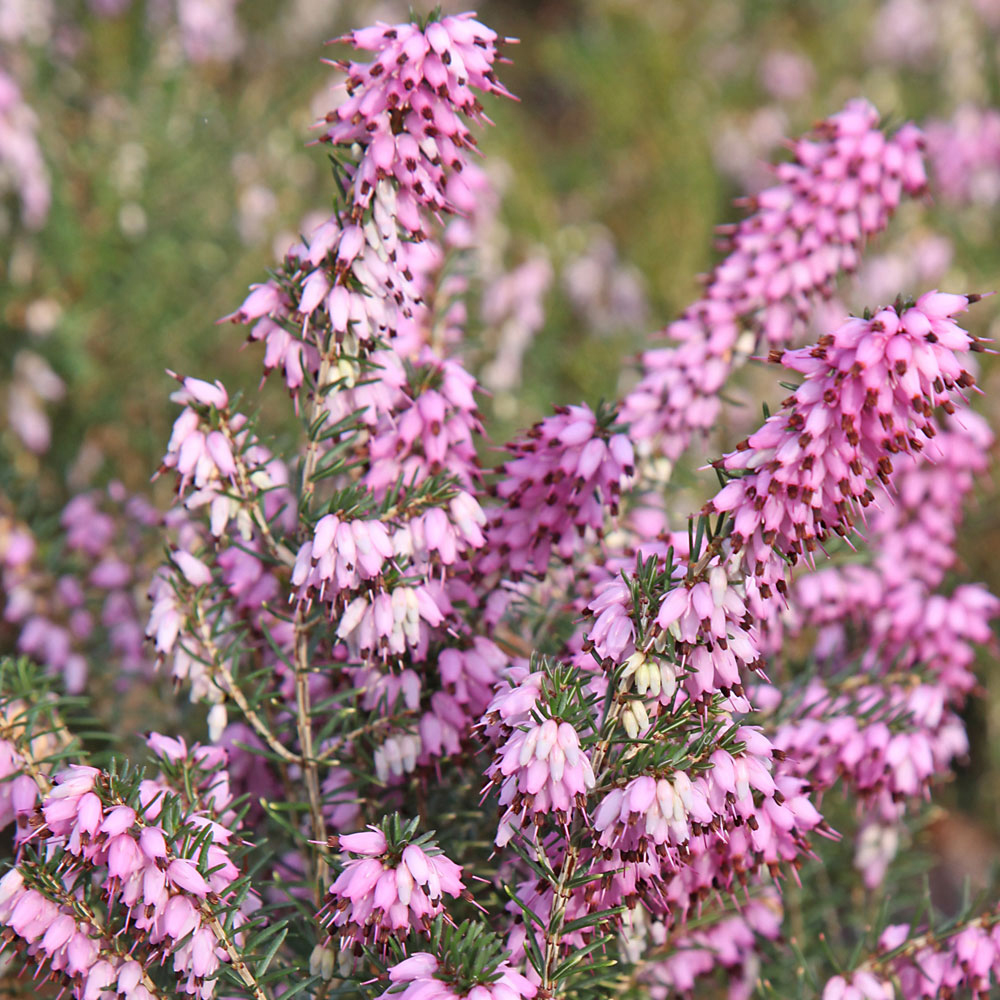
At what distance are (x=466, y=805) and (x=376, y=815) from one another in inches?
8.4

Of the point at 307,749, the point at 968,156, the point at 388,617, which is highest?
the point at 968,156

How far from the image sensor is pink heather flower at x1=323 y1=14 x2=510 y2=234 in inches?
73.1

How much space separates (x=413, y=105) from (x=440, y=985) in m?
1.40

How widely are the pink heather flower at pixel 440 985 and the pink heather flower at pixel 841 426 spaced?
0.69 m

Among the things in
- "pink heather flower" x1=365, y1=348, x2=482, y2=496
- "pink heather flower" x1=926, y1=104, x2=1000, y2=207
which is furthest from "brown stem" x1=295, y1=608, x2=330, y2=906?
"pink heather flower" x1=926, y1=104, x2=1000, y2=207

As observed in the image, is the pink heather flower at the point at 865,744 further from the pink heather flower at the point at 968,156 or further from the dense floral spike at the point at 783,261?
the pink heather flower at the point at 968,156

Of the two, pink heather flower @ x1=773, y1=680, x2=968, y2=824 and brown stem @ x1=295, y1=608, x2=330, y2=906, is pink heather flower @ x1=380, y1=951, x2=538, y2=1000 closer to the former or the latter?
brown stem @ x1=295, y1=608, x2=330, y2=906

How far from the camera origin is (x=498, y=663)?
6.91 ft

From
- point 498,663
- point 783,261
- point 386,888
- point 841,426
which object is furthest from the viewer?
point 783,261

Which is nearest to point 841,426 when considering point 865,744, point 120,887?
point 865,744

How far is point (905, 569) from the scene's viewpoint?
3.02 meters

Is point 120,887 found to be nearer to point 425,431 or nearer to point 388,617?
point 388,617

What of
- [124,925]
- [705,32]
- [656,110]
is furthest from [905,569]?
[705,32]

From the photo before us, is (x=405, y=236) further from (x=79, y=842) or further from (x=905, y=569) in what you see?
(x=905, y=569)
